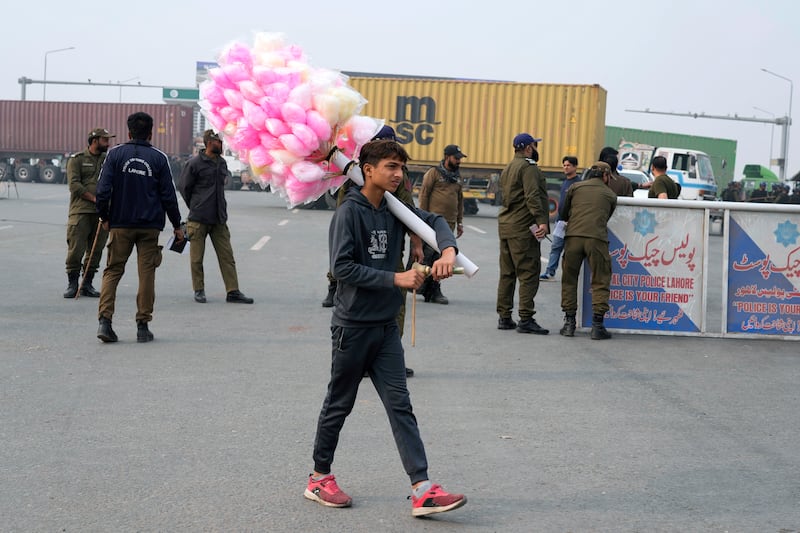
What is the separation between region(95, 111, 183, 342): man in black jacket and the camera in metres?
8.95

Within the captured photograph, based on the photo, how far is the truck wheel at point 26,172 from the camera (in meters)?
58.2

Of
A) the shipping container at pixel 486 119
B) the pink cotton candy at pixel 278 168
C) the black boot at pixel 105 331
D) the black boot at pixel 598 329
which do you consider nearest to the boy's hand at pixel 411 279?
the pink cotton candy at pixel 278 168

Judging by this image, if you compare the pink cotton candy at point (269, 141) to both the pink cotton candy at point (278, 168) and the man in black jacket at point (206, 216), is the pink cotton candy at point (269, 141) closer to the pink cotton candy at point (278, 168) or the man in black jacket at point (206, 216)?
the pink cotton candy at point (278, 168)

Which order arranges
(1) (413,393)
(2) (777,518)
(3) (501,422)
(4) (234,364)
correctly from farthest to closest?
(4) (234,364) < (1) (413,393) < (3) (501,422) < (2) (777,518)

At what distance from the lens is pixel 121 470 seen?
5355 millimetres

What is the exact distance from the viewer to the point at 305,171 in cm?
528

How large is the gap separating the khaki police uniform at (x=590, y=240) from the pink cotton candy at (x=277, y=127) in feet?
17.9

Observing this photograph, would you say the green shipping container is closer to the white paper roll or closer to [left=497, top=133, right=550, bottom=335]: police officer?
[left=497, top=133, right=550, bottom=335]: police officer

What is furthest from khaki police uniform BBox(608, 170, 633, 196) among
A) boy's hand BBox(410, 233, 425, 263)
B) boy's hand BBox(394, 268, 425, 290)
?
boy's hand BBox(394, 268, 425, 290)

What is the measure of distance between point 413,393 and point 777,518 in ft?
10.2

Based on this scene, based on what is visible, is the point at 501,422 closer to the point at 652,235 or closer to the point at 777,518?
the point at 777,518

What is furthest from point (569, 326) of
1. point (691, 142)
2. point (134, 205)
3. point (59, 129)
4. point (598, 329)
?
point (691, 142)

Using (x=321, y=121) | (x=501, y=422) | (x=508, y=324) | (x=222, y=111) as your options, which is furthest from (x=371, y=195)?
(x=508, y=324)

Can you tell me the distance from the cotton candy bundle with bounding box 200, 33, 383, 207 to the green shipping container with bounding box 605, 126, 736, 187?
49.1 metres
